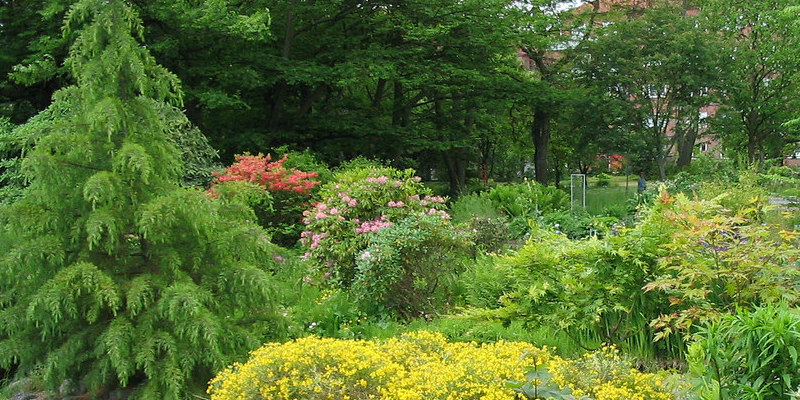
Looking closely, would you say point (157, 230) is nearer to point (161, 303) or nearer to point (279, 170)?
point (161, 303)

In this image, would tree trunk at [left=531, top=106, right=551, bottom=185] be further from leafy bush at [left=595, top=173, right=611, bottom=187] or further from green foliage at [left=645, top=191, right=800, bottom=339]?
green foliage at [left=645, top=191, right=800, bottom=339]

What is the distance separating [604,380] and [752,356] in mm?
970

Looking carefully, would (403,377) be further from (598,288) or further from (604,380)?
(598,288)

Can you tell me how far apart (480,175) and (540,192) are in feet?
37.4

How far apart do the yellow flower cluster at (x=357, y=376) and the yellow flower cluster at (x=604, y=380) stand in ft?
0.66

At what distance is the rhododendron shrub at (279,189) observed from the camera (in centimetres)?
1049

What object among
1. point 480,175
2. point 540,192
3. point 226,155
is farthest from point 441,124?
point 480,175

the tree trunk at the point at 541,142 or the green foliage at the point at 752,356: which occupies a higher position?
the green foliage at the point at 752,356

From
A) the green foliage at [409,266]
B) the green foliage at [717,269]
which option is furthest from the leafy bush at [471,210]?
the green foliage at [717,269]

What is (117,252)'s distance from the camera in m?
4.68

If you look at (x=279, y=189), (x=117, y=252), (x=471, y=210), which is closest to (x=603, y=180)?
(x=471, y=210)

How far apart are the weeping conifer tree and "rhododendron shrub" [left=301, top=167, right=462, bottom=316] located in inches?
79.4

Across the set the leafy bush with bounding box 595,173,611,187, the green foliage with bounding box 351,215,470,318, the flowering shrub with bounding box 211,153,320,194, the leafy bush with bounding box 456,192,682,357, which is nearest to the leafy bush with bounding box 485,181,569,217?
the flowering shrub with bounding box 211,153,320,194

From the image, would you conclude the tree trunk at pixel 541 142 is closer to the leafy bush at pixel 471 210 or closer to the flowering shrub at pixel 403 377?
the leafy bush at pixel 471 210
